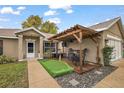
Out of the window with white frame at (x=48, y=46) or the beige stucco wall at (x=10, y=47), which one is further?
the window with white frame at (x=48, y=46)

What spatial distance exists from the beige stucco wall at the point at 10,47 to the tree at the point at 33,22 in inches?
891

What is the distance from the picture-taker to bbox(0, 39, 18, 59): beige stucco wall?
1468 cm

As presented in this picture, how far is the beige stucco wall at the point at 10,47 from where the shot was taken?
14680 millimetres

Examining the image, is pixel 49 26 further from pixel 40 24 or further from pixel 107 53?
pixel 107 53

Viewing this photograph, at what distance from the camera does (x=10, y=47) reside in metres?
15.0

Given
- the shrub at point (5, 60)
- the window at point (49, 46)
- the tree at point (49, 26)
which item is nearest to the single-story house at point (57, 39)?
the window at point (49, 46)

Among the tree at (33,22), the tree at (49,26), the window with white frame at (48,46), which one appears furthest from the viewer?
the tree at (49,26)

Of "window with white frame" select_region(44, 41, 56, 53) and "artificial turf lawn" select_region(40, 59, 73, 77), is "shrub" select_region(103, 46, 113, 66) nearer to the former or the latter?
"artificial turf lawn" select_region(40, 59, 73, 77)

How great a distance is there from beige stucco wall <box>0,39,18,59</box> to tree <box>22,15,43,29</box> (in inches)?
891

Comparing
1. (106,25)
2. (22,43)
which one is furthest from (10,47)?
(106,25)

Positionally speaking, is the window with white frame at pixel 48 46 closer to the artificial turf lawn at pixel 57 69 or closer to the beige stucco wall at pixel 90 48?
the beige stucco wall at pixel 90 48
